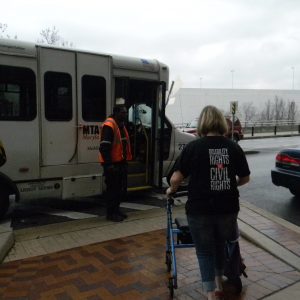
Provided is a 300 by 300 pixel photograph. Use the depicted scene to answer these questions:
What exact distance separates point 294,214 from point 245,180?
444cm

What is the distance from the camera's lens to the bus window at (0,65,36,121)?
21.6 feet

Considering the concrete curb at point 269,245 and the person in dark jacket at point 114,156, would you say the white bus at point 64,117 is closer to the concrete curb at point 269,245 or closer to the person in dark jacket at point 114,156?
the person in dark jacket at point 114,156

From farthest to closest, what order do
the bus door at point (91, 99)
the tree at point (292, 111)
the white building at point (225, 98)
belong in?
the tree at point (292, 111)
the white building at point (225, 98)
the bus door at point (91, 99)

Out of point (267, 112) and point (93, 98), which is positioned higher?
point (93, 98)

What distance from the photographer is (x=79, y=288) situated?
413cm

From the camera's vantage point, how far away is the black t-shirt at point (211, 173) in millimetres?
3375

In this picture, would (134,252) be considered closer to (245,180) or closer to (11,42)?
(245,180)

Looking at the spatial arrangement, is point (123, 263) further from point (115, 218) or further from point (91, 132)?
point (91, 132)

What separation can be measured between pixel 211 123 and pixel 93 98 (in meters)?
4.38

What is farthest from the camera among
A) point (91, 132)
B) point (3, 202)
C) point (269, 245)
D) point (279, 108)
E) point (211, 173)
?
point (279, 108)

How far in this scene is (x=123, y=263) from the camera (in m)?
A: 4.79

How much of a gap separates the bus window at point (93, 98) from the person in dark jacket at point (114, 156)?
0.88 m

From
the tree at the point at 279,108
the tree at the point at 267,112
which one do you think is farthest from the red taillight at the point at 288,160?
the tree at the point at 279,108

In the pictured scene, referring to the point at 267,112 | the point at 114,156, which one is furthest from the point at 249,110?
the point at 114,156
